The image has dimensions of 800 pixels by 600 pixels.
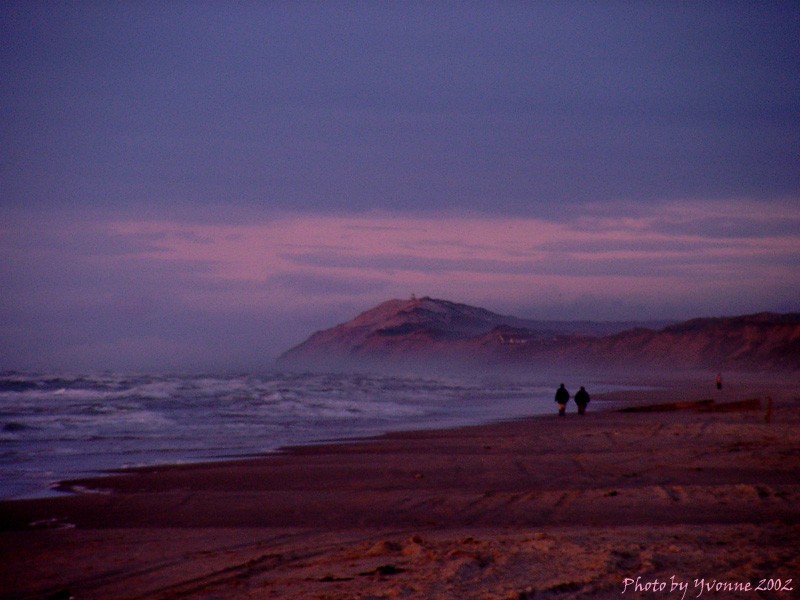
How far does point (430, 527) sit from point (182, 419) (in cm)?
1734

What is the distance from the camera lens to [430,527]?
8305 millimetres

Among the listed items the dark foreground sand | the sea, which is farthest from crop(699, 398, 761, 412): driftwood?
the dark foreground sand

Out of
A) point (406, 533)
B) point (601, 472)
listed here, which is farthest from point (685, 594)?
point (601, 472)

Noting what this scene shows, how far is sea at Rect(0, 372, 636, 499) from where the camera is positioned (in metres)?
15.0

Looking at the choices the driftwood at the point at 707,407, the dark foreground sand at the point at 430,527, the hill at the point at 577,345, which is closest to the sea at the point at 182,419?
the dark foreground sand at the point at 430,527

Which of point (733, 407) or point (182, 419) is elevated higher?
point (182, 419)

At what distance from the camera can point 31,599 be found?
6.21 meters

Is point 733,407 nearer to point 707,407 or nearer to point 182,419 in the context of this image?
point 707,407

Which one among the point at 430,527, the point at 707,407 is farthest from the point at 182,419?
A: the point at 430,527

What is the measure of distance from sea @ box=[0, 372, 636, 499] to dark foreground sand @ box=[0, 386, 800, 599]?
7.68 feet

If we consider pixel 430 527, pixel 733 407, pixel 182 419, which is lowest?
pixel 733 407

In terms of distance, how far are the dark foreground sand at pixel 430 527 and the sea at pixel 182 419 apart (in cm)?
234

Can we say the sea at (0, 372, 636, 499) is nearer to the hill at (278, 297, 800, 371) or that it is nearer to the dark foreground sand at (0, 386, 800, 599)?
the dark foreground sand at (0, 386, 800, 599)

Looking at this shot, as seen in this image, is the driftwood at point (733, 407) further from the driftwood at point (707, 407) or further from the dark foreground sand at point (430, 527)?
the dark foreground sand at point (430, 527)
